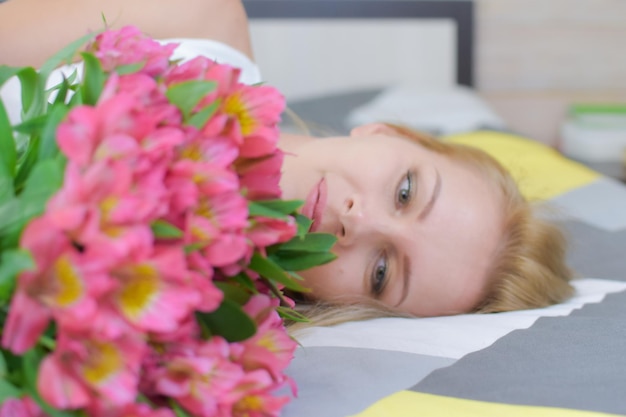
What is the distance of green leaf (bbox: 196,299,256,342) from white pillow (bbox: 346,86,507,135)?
184cm

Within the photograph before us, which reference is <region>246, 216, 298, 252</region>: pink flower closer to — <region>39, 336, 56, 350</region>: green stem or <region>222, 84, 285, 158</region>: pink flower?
<region>222, 84, 285, 158</region>: pink flower

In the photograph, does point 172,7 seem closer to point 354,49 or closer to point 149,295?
point 149,295

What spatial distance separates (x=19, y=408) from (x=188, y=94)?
0.82 feet

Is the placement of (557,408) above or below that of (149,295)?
below

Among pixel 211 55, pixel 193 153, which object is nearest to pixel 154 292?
pixel 193 153

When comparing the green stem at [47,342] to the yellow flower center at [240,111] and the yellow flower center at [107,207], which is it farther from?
the yellow flower center at [240,111]

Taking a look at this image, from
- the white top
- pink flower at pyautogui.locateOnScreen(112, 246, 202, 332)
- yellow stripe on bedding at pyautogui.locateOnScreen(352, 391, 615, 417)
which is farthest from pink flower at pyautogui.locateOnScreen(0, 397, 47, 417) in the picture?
A: the white top

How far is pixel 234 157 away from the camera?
23.0 inches

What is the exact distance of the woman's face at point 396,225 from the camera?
1.13m

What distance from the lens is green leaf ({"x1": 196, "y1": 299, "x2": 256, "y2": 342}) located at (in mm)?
618

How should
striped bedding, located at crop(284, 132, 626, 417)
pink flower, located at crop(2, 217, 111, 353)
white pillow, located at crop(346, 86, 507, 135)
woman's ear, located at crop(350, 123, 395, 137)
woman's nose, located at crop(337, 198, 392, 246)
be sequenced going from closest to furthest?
pink flower, located at crop(2, 217, 111, 353) → striped bedding, located at crop(284, 132, 626, 417) → woman's nose, located at crop(337, 198, 392, 246) → woman's ear, located at crop(350, 123, 395, 137) → white pillow, located at crop(346, 86, 507, 135)

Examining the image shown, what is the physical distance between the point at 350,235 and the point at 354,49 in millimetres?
2030

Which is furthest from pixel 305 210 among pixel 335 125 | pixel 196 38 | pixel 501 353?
pixel 335 125

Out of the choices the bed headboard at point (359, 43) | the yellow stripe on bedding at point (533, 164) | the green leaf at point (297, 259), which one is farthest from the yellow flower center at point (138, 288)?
the bed headboard at point (359, 43)
